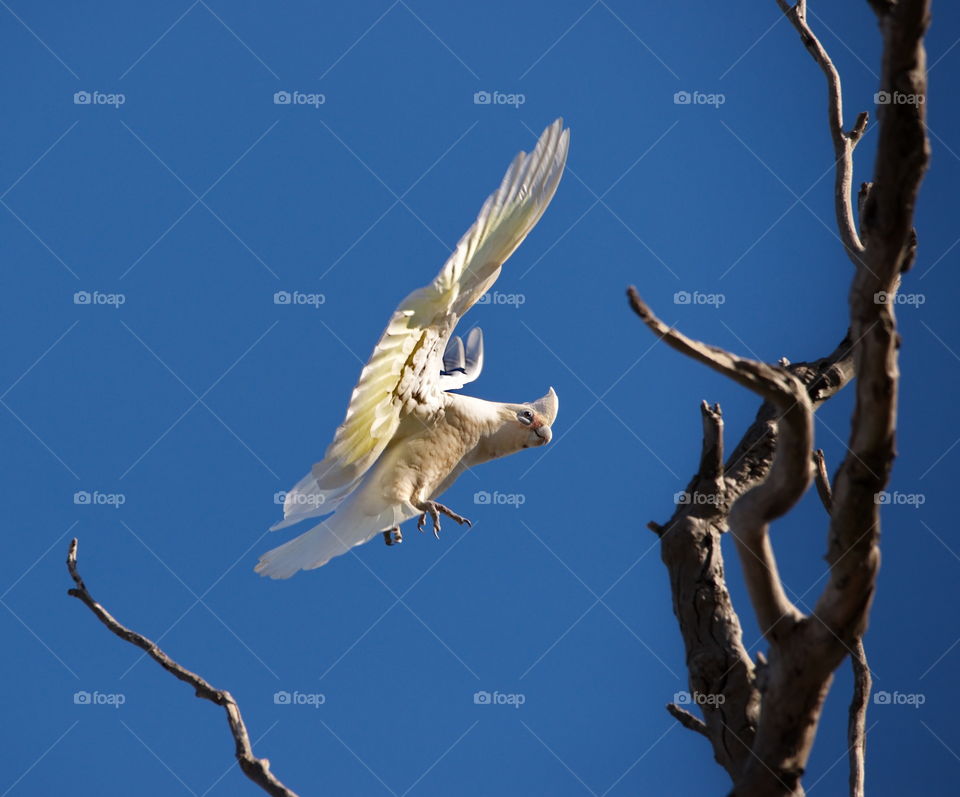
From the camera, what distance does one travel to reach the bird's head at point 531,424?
3820 mm

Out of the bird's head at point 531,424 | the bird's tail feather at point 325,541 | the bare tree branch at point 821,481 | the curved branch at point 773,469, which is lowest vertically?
the bird's tail feather at point 325,541

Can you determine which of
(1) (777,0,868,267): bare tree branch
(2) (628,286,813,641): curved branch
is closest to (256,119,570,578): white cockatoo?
(1) (777,0,868,267): bare tree branch

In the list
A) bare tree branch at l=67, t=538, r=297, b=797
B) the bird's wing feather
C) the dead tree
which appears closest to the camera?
the dead tree

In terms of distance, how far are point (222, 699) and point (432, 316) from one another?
1.15m

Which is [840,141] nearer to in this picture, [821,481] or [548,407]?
[821,481]

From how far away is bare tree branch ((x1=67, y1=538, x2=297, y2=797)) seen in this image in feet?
8.21

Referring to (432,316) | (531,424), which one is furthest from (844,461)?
(531,424)

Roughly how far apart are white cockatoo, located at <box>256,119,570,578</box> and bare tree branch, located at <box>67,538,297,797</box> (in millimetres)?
799

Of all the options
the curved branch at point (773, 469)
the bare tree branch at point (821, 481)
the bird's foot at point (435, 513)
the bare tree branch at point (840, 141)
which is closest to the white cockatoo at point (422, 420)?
the bird's foot at point (435, 513)

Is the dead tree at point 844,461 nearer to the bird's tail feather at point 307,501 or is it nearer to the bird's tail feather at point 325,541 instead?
the bird's tail feather at point 325,541

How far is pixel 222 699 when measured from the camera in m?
2.61

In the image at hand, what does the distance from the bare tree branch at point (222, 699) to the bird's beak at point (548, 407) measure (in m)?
1.56

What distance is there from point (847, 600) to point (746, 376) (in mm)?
375

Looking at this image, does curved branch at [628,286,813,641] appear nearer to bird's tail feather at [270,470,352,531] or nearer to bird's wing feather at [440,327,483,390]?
bird's tail feather at [270,470,352,531]
